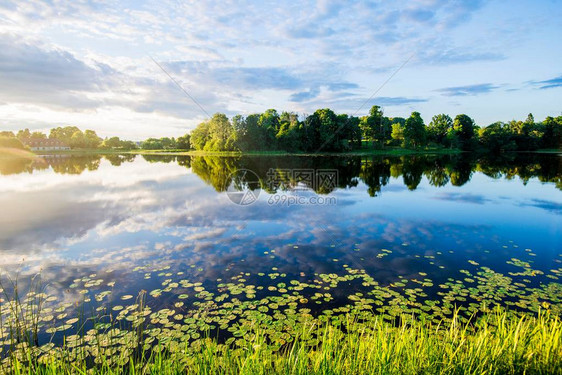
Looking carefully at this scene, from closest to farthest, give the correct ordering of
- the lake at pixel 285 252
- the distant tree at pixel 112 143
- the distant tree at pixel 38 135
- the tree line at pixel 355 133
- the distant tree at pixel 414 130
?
the lake at pixel 285 252 < the tree line at pixel 355 133 < the distant tree at pixel 414 130 < the distant tree at pixel 112 143 < the distant tree at pixel 38 135

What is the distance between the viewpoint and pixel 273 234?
12.8 m

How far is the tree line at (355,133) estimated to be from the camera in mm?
84188

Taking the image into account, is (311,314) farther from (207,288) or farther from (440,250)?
(440,250)

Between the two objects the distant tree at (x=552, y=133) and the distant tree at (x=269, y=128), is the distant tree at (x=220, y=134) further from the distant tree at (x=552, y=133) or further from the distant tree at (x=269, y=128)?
the distant tree at (x=552, y=133)

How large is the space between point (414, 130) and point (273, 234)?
294ft

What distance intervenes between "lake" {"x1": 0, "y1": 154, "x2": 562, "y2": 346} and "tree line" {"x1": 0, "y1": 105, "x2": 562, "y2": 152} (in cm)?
6461

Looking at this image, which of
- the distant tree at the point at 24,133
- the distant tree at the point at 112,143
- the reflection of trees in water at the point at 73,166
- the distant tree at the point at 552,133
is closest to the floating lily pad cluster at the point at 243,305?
the reflection of trees in water at the point at 73,166

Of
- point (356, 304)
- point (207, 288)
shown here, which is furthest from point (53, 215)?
point (356, 304)

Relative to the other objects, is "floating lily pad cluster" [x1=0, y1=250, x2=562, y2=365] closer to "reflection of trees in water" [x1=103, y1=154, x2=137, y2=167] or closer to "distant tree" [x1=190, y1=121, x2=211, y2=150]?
"reflection of trees in water" [x1=103, y1=154, x2=137, y2=167]

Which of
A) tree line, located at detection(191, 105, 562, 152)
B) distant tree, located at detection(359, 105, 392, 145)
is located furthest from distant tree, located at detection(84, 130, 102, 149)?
distant tree, located at detection(359, 105, 392, 145)

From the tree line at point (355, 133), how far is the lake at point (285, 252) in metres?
64.6

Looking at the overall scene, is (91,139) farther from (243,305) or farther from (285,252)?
(243,305)

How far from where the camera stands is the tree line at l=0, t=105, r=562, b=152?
84188 mm

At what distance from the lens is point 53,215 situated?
52.0 feet
